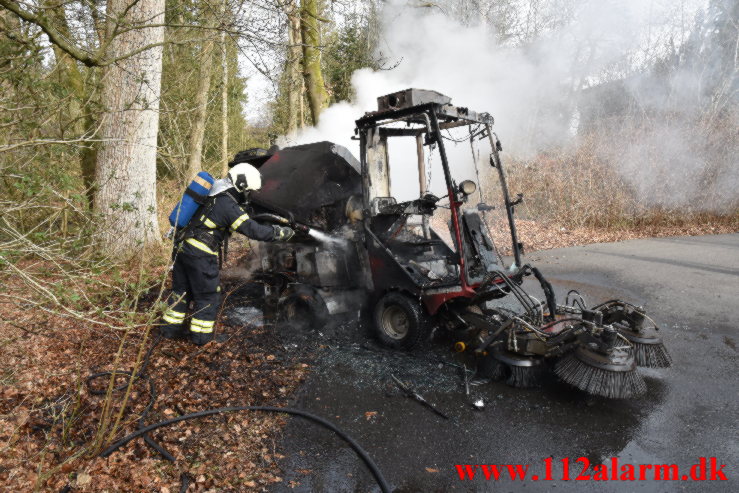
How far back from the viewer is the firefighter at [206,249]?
4.53 meters

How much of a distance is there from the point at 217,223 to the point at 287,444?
7.79ft

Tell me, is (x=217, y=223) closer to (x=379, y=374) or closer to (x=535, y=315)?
(x=379, y=374)

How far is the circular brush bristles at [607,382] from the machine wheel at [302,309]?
2766 mm

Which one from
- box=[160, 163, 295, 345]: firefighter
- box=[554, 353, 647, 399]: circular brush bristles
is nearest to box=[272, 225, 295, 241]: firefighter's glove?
box=[160, 163, 295, 345]: firefighter

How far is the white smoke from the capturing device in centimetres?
1236

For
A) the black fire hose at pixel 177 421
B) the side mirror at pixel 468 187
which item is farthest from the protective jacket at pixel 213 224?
the side mirror at pixel 468 187

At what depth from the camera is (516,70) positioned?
16.5 metres

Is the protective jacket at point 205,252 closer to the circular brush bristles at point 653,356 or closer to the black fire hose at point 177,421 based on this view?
the black fire hose at point 177,421

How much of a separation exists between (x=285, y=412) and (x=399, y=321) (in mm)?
1715

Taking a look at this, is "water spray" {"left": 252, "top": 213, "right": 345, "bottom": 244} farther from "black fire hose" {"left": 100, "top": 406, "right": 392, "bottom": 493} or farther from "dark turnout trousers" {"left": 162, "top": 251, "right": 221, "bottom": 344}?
"black fire hose" {"left": 100, "top": 406, "right": 392, "bottom": 493}

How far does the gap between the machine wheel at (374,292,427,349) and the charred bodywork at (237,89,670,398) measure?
0.01m

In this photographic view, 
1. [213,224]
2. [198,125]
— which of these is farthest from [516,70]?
[213,224]

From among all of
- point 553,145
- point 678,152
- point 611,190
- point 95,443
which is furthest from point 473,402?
point 553,145

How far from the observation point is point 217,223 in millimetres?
4543
